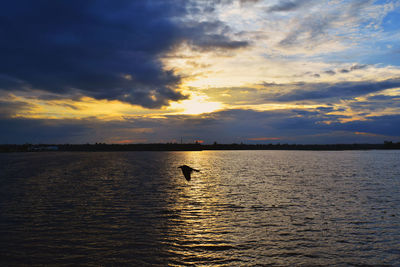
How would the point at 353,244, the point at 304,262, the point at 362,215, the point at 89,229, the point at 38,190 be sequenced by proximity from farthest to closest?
the point at 38,190
the point at 362,215
the point at 89,229
the point at 353,244
the point at 304,262

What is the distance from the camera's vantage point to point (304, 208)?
2706 centimetres

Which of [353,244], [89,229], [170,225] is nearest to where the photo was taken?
[353,244]

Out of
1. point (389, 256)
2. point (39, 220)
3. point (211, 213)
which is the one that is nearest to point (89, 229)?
point (39, 220)

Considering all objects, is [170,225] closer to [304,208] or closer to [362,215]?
[304,208]

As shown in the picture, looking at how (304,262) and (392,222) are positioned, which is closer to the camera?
(304,262)

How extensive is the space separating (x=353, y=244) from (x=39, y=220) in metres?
21.7

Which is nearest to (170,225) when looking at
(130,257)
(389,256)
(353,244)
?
(130,257)

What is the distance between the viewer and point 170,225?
2141cm

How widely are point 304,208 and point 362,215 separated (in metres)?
4.67

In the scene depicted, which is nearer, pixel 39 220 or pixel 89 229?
pixel 89 229

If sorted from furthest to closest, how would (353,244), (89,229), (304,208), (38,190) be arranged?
1. (38,190)
2. (304,208)
3. (89,229)
4. (353,244)

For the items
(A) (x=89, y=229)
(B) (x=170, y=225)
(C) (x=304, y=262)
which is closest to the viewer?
(C) (x=304, y=262)

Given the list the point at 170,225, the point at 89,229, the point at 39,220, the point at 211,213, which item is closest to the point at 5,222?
the point at 39,220

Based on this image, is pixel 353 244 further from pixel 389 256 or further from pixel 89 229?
pixel 89 229
